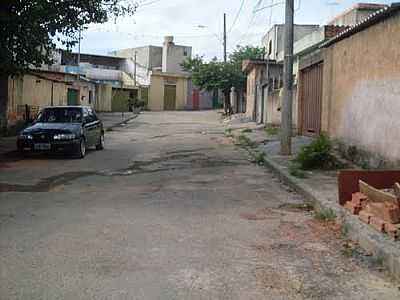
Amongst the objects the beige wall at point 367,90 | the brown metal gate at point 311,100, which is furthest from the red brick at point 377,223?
the brown metal gate at point 311,100

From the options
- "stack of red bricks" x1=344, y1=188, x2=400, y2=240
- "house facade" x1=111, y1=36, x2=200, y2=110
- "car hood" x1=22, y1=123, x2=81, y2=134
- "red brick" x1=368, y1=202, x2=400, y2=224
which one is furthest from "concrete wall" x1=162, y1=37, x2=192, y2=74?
"red brick" x1=368, y1=202, x2=400, y2=224

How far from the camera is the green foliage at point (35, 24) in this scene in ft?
48.5

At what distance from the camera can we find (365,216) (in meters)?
7.15

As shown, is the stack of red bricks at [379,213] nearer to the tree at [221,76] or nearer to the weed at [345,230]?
the weed at [345,230]

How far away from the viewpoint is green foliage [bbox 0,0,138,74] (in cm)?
1479

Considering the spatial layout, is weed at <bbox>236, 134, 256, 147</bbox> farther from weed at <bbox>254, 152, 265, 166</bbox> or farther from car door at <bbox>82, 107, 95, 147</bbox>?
car door at <bbox>82, 107, 95, 147</bbox>

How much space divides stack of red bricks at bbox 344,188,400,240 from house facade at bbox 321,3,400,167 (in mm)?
3122

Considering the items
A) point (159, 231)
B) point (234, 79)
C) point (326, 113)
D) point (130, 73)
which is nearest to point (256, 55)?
point (234, 79)

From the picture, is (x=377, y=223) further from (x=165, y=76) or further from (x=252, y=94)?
(x=165, y=76)

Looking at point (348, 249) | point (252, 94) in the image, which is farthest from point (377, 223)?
point (252, 94)

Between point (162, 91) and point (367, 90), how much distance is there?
2112 inches

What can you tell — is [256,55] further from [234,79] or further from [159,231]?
[159,231]

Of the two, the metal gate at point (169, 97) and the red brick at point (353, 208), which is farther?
the metal gate at point (169, 97)

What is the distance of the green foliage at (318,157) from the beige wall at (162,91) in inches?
2067
